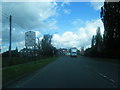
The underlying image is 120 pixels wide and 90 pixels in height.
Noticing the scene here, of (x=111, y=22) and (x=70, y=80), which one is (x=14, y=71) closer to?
(x=70, y=80)

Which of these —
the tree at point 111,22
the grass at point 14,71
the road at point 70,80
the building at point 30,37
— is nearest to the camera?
the road at point 70,80

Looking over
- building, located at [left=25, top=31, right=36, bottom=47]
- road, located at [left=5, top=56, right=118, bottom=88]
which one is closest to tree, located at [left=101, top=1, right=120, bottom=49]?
building, located at [left=25, top=31, right=36, bottom=47]

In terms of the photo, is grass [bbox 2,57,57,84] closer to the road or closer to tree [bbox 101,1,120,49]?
the road

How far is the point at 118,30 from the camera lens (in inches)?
1996

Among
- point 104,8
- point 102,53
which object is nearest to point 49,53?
point 102,53

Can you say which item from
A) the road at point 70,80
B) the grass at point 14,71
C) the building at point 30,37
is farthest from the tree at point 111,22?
the road at point 70,80

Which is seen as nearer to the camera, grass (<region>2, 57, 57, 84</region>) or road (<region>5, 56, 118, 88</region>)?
road (<region>5, 56, 118, 88</region>)

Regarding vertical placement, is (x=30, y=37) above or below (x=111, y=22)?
below

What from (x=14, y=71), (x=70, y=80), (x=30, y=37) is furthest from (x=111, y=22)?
(x=70, y=80)

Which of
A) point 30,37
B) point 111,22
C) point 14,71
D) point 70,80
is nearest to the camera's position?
point 70,80

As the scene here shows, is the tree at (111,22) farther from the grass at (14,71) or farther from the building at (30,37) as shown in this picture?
the grass at (14,71)

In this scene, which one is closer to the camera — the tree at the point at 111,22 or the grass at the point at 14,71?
the grass at the point at 14,71

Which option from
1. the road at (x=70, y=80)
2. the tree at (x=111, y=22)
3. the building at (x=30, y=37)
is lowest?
the road at (x=70, y=80)

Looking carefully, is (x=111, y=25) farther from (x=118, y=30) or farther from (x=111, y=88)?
(x=111, y=88)
